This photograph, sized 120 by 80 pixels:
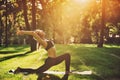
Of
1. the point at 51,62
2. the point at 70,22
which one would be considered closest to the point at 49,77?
the point at 51,62

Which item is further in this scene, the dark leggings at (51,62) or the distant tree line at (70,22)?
the distant tree line at (70,22)

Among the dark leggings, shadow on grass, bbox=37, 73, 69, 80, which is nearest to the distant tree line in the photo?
shadow on grass, bbox=37, 73, 69, 80

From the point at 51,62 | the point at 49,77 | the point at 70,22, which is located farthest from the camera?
the point at 70,22

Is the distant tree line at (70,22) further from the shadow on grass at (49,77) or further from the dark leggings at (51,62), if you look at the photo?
the dark leggings at (51,62)

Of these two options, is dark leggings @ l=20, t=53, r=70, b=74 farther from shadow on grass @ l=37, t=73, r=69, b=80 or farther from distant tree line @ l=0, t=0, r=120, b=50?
distant tree line @ l=0, t=0, r=120, b=50

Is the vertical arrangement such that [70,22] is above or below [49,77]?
above

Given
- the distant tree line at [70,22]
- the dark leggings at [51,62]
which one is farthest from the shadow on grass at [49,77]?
the distant tree line at [70,22]

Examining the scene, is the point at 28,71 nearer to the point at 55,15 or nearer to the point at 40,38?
the point at 40,38

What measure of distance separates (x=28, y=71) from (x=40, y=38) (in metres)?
1.94

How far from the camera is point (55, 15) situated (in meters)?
79.6

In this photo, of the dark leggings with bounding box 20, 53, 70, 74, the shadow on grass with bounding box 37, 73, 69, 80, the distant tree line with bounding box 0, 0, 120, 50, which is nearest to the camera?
the dark leggings with bounding box 20, 53, 70, 74

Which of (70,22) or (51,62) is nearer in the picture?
(51,62)

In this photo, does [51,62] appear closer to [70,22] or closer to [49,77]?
[49,77]

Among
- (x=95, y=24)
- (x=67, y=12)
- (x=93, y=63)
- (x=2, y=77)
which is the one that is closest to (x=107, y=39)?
(x=95, y=24)
